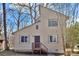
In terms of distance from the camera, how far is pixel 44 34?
1853 mm

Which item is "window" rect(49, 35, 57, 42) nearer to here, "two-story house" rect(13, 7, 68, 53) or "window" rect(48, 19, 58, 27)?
"two-story house" rect(13, 7, 68, 53)

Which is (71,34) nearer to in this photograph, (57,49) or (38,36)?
(57,49)

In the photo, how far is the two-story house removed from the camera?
6.05ft

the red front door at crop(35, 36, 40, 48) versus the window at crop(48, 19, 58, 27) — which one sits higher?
the window at crop(48, 19, 58, 27)

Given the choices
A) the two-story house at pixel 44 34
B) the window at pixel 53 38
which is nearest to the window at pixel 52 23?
the two-story house at pixel 44 34

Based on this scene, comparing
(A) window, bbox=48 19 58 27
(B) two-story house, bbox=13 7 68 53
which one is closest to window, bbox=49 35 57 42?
(B) two-story house, bbox=13 7 68 53

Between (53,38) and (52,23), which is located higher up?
(52,23)

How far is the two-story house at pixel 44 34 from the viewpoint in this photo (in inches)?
72.6

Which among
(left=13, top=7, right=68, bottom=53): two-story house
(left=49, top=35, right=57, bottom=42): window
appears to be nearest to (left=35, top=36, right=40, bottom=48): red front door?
(left=13, top=7, right=68, bottom=53): two-story house

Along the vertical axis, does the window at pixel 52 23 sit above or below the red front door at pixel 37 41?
above

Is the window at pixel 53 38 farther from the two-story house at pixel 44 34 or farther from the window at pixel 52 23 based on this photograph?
the window at pixel 52 23

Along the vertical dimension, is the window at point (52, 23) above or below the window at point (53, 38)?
above

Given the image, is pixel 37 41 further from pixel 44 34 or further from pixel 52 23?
pixel 52 23

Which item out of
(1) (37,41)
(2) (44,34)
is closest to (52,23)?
(2) (44,34)
